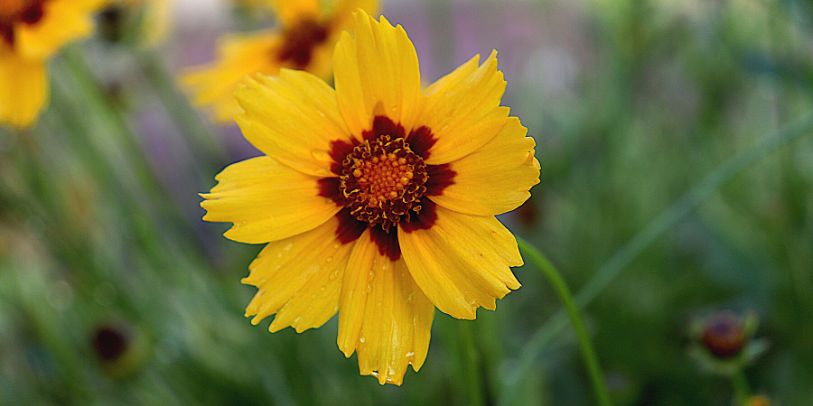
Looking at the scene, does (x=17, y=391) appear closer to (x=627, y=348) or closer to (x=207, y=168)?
(x=207, y=168)

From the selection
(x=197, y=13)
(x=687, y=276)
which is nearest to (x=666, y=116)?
(x=687, y=276)

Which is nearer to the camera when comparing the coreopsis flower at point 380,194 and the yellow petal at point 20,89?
the coreopsis flower at point 380,194

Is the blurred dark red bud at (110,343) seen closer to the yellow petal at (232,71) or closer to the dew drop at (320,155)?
the yellow petal at (232,71)

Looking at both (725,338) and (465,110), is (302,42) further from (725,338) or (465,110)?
(725,338)

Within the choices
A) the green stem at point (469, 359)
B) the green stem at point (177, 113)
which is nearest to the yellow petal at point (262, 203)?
the green stem at point (469, 359)

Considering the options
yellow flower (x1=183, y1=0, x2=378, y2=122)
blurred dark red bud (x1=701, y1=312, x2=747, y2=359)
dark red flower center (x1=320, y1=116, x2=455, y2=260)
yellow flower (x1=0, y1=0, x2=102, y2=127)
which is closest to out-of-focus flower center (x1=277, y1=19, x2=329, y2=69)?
yellow flower (x1=183, y1=0, x2=378, y2=122)

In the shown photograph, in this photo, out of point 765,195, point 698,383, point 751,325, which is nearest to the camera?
point 751,325

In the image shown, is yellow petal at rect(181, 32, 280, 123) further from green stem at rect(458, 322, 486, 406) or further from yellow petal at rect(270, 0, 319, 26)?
green stem at rect(458, 322, 486, 406)
